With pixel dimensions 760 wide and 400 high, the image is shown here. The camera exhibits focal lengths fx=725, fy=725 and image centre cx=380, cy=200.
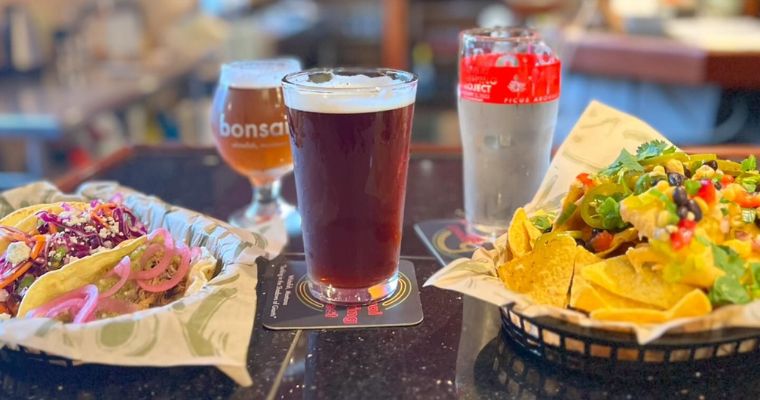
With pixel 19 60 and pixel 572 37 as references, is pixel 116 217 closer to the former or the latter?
pixel 19 60

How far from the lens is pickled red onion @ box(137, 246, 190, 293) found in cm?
74

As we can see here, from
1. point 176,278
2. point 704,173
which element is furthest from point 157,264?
point 704,173

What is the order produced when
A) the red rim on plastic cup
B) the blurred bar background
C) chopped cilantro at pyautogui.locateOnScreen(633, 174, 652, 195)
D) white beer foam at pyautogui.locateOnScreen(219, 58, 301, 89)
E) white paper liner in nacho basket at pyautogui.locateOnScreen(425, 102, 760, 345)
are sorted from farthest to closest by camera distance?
the blurred bar background, white beer foam at pyautogui.locateOnScreen(219, 58, 301, 89), the red rim on plastic cup, chopped cilantro at pyautogui.locateOnScreen(633, 174, 652, 195), white paper liner in nacho basket at pyautogui.locateOnScreen(425, 102, 760, 345)

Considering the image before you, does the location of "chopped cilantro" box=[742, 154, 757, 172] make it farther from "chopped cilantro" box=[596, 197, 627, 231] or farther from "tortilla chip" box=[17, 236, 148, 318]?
"tortilla chip" box=[17, 236, 148, 318]

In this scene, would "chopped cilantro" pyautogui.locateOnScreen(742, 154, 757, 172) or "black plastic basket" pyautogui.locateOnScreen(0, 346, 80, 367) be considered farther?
"chopped cilantro" pyautogui.locateOnScreen(742, 154, 757, 172)

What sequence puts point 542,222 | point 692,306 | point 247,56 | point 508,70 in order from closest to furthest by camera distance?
point 692,306
point 542,222
point 508,70
point 247,56

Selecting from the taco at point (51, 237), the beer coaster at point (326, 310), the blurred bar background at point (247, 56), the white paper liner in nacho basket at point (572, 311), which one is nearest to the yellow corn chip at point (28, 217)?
the taco at point (51, 237)

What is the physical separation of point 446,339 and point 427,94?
374 cm

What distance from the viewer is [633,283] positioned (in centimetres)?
68

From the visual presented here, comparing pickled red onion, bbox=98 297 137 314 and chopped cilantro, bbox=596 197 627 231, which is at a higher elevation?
chopped cilantro, bbox=596 197 627 231

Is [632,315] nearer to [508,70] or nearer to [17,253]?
[508,70]

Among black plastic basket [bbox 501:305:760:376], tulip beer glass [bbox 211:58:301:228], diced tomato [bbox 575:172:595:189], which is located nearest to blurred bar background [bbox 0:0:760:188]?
tulip beer glass [bbox 211:58:301:228]

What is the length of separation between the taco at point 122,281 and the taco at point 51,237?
0.04 meters

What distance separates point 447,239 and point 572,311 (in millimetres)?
392
